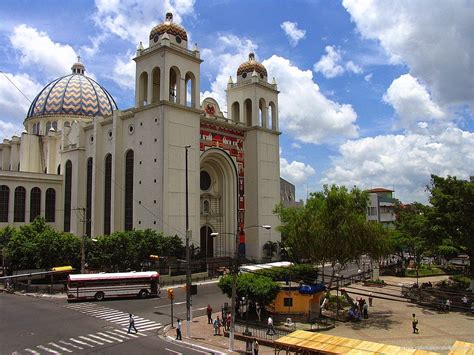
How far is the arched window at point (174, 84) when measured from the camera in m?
49.4

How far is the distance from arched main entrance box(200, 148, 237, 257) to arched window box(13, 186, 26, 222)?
21.7 metres

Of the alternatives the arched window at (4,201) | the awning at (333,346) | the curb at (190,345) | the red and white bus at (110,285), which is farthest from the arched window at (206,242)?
the awning at (333,346)

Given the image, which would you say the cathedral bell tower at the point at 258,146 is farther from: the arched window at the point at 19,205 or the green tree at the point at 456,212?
the arched window at the point at 19,205

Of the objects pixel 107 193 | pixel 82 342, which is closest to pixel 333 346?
pixel 82 342

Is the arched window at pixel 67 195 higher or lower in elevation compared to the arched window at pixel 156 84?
lower

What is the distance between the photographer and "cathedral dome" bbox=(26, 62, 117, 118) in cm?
6781

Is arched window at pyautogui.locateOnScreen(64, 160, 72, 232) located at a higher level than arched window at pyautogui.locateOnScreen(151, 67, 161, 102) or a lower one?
lower

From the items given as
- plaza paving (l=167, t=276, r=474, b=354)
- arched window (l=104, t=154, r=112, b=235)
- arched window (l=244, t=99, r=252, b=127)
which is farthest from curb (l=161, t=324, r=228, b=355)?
arched window (l=244, t=99, r=252, b=127)

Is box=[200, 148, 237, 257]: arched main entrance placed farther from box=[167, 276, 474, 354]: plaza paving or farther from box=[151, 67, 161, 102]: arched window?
box=[167, 276, 474, 354]: plaza paving

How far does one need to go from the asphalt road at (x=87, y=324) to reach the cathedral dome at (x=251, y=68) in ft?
113

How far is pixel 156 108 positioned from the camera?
47219 mm

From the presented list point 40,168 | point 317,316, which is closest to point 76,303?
point 317,316

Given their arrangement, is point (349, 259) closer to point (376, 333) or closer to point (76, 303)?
point (376, 333)

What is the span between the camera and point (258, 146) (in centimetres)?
5794
